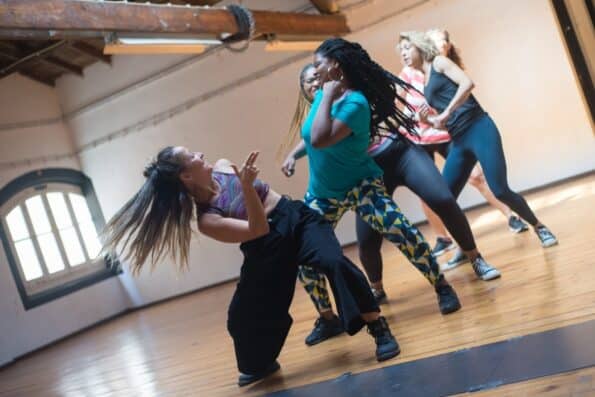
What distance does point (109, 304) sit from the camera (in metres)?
9.50

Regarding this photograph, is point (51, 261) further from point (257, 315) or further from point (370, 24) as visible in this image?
point (257, 315)

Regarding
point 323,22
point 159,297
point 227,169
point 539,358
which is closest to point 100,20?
point 227,169

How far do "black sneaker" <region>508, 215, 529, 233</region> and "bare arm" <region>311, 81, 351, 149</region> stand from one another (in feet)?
7.91

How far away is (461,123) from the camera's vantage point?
4.24 meters

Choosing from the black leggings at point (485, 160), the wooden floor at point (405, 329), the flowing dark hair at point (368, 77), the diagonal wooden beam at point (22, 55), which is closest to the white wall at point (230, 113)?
the diagonal wooden beam at point (22, 55)

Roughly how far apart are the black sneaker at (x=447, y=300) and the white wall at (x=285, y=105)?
157 inches

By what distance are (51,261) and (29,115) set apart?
186cm

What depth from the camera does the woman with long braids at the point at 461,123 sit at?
413cm

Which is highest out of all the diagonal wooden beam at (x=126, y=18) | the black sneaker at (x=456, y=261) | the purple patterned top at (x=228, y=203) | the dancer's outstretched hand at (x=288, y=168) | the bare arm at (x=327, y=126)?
the diagonal wooden beam at (x=126, y=18)

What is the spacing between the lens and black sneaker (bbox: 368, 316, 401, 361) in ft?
10.00

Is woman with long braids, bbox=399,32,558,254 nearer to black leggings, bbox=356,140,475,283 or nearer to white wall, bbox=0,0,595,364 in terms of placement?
black leggings, bbox=356,140,475,283

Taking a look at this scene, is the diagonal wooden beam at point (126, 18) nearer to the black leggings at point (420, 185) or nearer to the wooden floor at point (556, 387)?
the black leggings at point (420, 185)

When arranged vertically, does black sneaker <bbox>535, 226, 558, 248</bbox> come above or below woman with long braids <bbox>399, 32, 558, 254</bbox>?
below

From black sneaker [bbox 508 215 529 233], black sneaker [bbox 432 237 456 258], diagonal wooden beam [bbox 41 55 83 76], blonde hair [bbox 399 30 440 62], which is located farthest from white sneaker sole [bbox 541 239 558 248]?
diagonal wooden beam [bbox 41 55 83 76]
